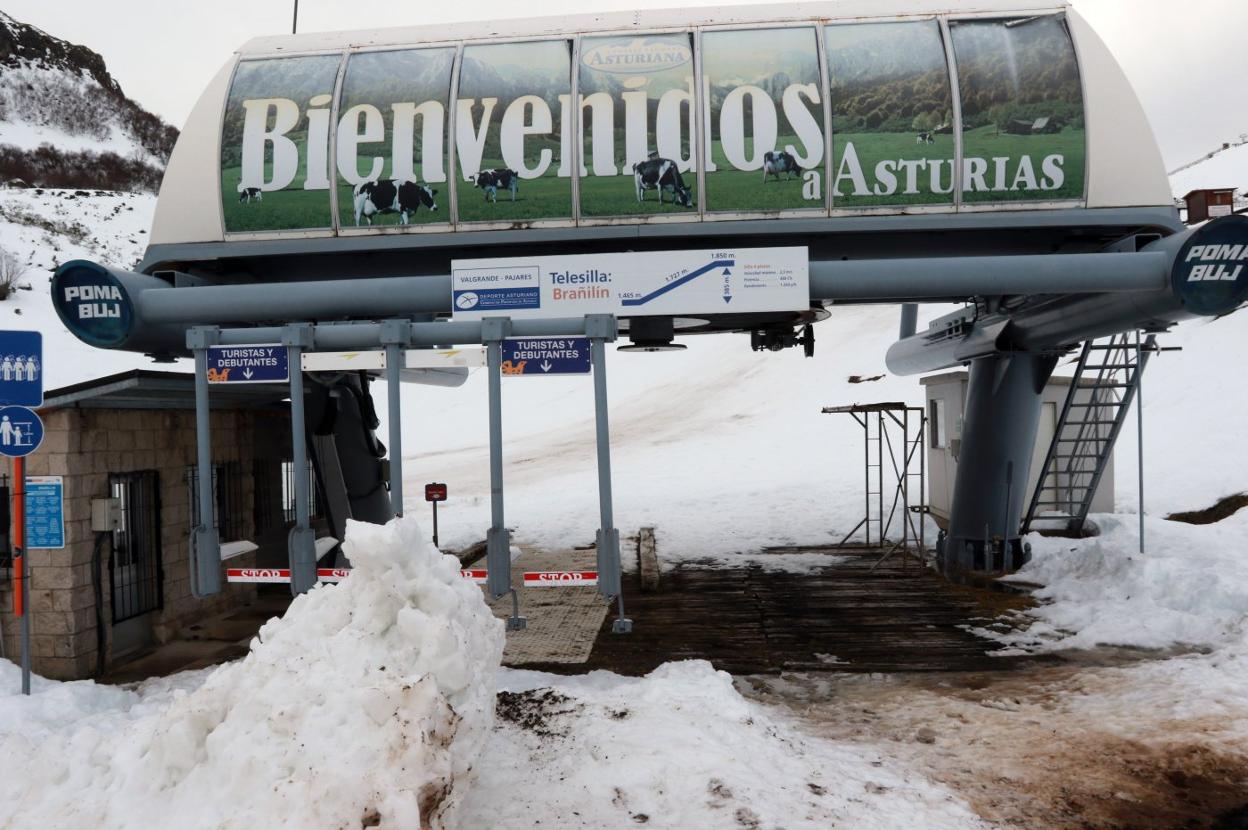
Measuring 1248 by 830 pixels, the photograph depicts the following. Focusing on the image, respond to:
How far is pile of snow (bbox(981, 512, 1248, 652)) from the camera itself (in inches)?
359

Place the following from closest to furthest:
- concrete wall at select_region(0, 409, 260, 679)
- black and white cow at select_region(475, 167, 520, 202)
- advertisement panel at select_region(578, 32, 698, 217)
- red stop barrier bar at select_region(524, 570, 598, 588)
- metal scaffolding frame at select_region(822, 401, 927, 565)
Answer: red stop barrier bar at select_region(524, 570, 598, 588) → concrete wall at select_region(0, 409, 260, 679) → advertisement panel at select_region(578, 32, 698, 217) → black and white cow at select_region(475, 167, 520, 202) → metal scaffolding frame at select_region(822, 401, 927, 565)

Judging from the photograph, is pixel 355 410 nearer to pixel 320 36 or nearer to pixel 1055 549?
pixel 320 36

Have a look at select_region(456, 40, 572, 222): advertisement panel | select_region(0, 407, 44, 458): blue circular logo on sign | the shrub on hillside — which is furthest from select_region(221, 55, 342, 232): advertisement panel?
the shrub on hillside

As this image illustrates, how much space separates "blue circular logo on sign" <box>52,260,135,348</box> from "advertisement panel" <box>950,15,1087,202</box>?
30.9 ft

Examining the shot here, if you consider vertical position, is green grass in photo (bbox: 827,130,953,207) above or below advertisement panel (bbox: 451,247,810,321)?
above

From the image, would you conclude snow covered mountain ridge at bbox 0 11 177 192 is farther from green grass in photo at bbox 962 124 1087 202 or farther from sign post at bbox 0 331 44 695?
green grass in photo at bbox 962 124 1087 202

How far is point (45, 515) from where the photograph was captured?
7918mm

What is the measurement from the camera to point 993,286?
27.5 feet

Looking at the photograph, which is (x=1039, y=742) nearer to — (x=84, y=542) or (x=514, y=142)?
(x=514, y=142)

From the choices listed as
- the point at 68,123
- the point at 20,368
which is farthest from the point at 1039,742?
Answer: the point at 68,123

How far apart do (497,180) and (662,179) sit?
1.87 metres

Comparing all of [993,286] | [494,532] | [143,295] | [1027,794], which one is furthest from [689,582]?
[143,295]

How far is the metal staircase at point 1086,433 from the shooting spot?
12318 millimetres

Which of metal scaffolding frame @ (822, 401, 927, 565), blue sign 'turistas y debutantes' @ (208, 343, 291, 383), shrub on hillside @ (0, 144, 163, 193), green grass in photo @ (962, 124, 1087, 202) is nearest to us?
blue sign 'turistas y debutantes' @ (208, 343, 291, 383)
